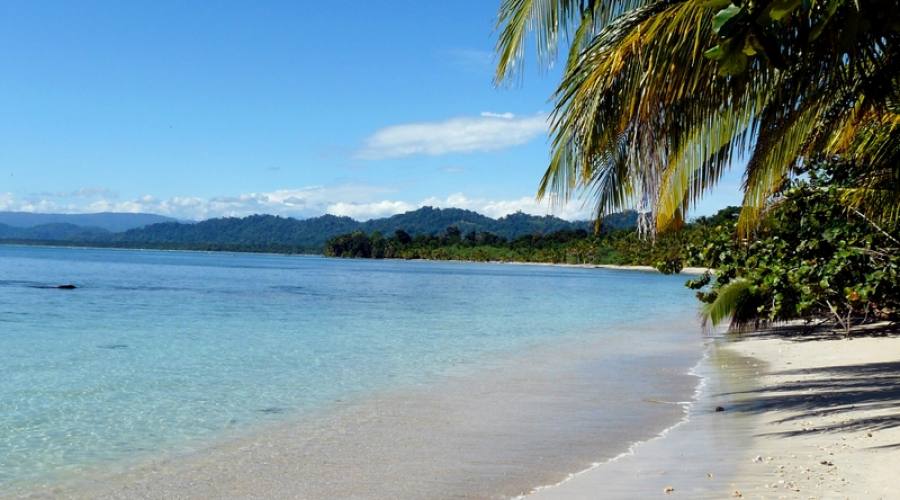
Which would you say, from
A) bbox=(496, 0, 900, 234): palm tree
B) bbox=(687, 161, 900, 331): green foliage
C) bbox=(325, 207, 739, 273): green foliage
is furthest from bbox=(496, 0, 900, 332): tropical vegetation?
bbox=(325, 207, 739, 273): green foliage

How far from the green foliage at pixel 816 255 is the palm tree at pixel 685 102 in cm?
499

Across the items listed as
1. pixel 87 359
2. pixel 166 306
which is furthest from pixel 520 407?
pixel 166 306

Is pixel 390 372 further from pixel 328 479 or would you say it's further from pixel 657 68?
pixel 657 68

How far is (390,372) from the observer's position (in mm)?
13383

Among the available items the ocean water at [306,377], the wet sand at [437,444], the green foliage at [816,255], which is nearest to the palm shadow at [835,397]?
the wet sand at [437,444]

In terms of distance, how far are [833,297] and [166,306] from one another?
22.8 m

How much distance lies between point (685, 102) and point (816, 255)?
913 cm

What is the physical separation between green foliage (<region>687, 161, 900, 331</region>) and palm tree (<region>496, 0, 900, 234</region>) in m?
4.99

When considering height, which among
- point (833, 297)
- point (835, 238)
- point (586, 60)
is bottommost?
point (833, 297)

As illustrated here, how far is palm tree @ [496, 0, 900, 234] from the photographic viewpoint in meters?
4.74

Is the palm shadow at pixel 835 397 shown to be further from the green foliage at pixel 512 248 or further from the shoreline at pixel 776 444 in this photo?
the green foliage at pixel 512 248

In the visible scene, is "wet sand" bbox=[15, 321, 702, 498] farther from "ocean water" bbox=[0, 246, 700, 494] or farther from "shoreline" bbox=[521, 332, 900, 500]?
"shoreline" bbox=[521, 332, 900, 500]

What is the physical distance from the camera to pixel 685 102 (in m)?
5.34

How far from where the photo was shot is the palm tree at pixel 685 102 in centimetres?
474
